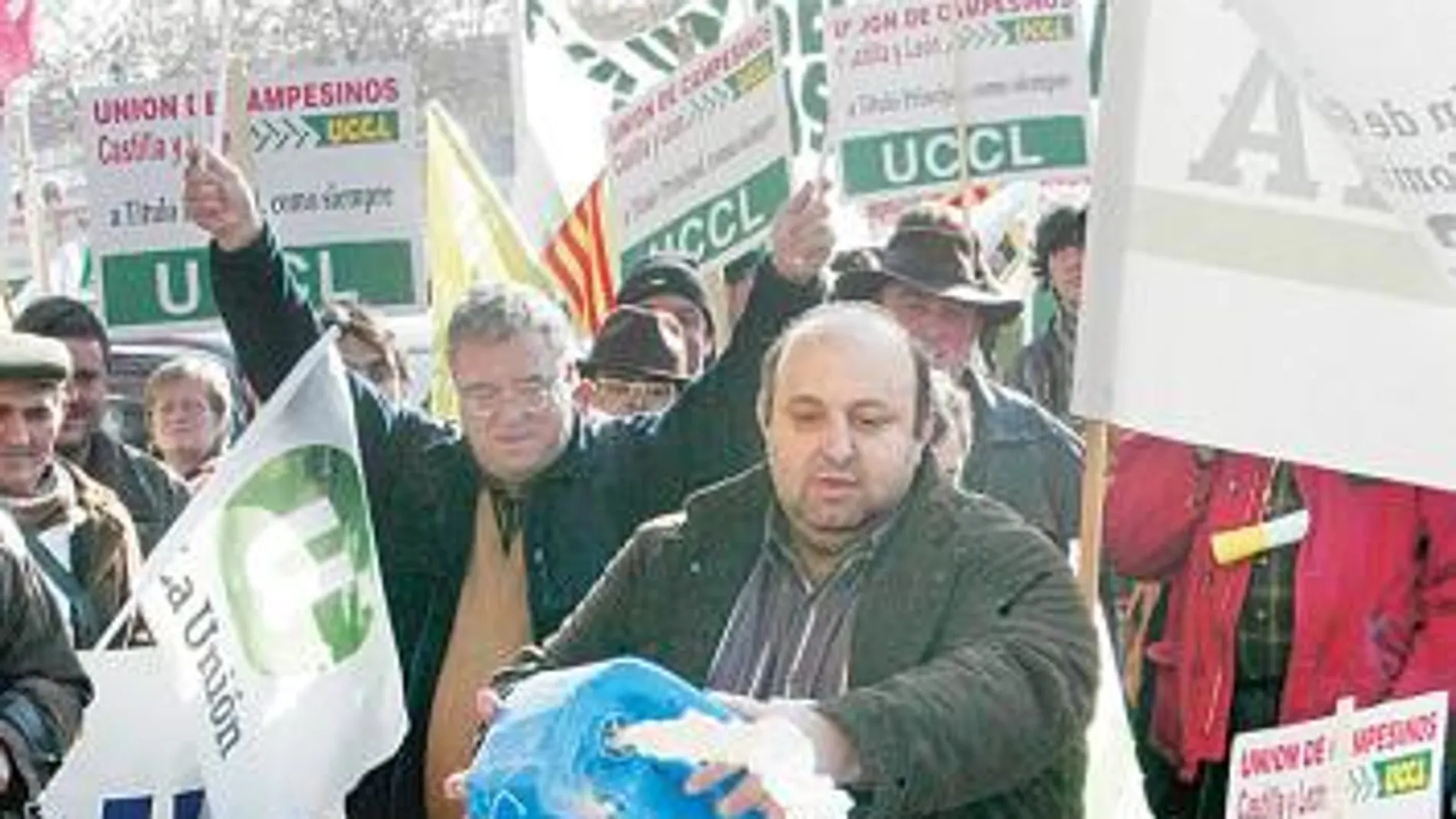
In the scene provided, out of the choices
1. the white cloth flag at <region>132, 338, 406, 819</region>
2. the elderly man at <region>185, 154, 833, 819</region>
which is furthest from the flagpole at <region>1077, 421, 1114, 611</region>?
the white cloth flag at <region>132, 338, 406, 819</region>

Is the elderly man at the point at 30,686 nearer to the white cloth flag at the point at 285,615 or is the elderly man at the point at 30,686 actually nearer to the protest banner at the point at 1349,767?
the white cloth flag at the point at 285,615

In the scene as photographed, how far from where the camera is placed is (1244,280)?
463 cm

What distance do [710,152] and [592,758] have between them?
18.5ft

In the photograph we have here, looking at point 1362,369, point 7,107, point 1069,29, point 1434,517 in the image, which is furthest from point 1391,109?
point 1069,29

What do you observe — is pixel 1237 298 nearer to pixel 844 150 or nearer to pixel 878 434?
pixel 878 434

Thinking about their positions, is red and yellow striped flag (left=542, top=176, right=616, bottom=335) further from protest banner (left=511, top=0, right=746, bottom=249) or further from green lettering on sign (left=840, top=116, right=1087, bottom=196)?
green lettering on sign (left=840, top=116, right=1087, bottom=196)

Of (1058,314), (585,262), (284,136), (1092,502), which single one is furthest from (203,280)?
(1092,502)

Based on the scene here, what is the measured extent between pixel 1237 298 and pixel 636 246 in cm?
479

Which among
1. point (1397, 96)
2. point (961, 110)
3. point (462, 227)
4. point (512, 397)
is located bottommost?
point (512, 397)

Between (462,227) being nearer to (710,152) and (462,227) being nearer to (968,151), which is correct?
(710,152)

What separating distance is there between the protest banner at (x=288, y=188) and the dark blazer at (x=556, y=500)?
4.08 m

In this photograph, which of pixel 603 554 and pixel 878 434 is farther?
pixel 603 554

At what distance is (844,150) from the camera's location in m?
9.89

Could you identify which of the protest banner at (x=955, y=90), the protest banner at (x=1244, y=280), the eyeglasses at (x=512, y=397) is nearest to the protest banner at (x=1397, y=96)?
the protest banner at (x=1244, y=280)
